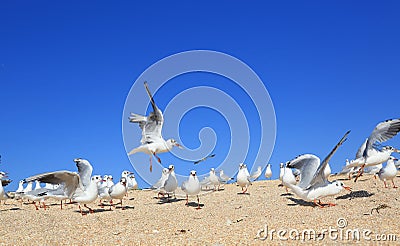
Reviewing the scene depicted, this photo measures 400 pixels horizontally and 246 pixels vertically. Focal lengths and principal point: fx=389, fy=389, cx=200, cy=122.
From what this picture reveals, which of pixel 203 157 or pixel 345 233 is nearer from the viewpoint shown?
pixel 345 233

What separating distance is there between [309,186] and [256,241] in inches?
167

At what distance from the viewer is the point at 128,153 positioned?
1334 cm

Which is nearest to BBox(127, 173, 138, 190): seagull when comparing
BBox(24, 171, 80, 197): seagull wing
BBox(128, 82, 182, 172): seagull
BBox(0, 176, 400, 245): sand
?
BBox(128, 82, 182, 172): seagull

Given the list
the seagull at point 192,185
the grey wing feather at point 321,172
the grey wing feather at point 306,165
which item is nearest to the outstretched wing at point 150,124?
the seagull at point 192,185

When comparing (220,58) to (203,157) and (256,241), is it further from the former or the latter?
(256,241)

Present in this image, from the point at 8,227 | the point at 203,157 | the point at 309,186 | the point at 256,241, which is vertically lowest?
the point at 256,241

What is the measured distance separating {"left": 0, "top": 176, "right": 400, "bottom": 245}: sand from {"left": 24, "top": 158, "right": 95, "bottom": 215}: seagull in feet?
1.81

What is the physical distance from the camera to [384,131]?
40.1 ft

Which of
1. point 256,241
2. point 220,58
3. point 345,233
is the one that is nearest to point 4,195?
point 220,58

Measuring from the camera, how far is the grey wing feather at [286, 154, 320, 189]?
35.2ft

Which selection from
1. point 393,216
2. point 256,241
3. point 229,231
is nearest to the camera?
point 256,241

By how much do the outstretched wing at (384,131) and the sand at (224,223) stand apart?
163 cm

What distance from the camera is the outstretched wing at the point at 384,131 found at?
12047mm

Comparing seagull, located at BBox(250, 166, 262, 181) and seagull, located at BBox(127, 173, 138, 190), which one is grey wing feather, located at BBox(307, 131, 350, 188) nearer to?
seagull, located at BBox(250, 166, 262, 181)
